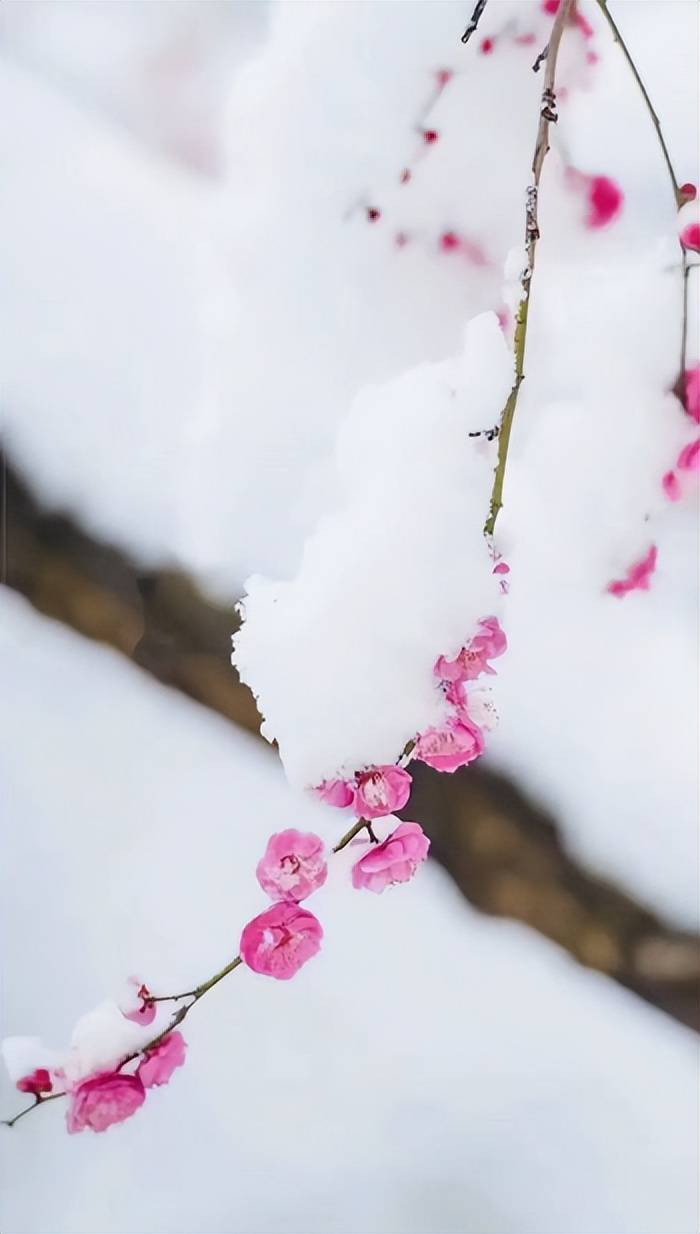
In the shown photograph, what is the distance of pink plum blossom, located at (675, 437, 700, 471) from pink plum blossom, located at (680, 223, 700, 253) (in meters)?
0.11

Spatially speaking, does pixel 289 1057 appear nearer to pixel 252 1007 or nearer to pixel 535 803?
pixel 252 1007

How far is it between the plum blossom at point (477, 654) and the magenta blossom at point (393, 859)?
0.28 ft

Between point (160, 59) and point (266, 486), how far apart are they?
0.25 m

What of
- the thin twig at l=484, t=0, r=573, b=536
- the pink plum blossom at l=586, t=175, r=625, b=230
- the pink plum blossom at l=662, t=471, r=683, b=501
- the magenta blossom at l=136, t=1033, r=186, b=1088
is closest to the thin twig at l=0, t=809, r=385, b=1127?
the magenta blossom at l=136, t=1033, r=186, b=1088

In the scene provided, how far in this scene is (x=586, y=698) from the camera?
0.58 meters

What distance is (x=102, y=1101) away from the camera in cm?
49

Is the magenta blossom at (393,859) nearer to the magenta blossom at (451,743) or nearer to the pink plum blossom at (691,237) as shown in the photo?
the magenta blossom at (451,743)

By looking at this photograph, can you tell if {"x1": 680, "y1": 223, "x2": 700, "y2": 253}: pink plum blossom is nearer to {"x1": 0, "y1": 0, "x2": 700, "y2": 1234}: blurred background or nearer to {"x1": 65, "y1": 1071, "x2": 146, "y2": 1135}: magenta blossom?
{"x1": 0, "y1": 0, "x2": 700, "y2": 1234}: blurred background

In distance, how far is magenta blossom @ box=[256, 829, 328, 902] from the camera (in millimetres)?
497

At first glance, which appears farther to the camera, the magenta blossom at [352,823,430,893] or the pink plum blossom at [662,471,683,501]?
the pink plum blossom at [662,471,683,501]

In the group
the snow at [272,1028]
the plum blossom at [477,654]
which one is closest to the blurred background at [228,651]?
the snow at [272,1028]

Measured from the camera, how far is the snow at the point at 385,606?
459 millimetres

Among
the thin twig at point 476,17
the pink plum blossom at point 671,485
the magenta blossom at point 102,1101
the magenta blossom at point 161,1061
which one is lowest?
the magenta blossom at point 102,1101

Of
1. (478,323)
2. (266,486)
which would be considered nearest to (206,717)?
(266,486)
